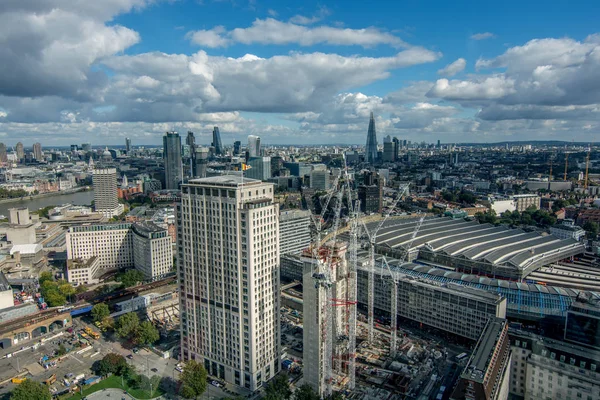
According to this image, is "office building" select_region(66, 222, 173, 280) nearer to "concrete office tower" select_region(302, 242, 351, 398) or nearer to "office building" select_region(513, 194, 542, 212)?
"concrete office tower" select_region(302, 242, 351, 398)

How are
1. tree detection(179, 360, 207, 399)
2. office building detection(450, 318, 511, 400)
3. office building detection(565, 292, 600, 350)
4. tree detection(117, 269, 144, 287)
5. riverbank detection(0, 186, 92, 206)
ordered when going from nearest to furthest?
1. office building detection(450, 318, 511, 400)
2. office building detection(565, 292, 600, 350)
3. tree detection(179, 360, 207, 399)
4. tree detection(117, 269, 144, 287)
5. riverbank detection(0, 186, 92, 206)

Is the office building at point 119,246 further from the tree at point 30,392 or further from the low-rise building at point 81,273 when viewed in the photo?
the tree at point 30,392

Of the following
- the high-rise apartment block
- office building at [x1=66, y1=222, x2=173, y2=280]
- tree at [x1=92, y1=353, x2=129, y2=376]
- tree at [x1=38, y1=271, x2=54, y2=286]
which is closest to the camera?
tree at [x1=92, y1=353, x2=129, y2=376]

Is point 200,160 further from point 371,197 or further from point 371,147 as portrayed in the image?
point 371,147

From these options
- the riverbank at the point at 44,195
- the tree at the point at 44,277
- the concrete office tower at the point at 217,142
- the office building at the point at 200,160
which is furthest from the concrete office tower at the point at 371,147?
the tree at the point at 44,277

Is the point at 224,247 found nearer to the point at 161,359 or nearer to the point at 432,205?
the point at 161,359

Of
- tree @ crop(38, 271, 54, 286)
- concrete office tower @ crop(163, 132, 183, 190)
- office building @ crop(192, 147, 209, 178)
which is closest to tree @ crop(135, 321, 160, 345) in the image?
tree @ crop(38, 271, 54, 286)

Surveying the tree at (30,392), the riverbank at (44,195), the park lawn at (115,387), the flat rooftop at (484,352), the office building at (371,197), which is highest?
the office building at (371,197)

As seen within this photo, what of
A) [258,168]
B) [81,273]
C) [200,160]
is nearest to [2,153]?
[200,160]
